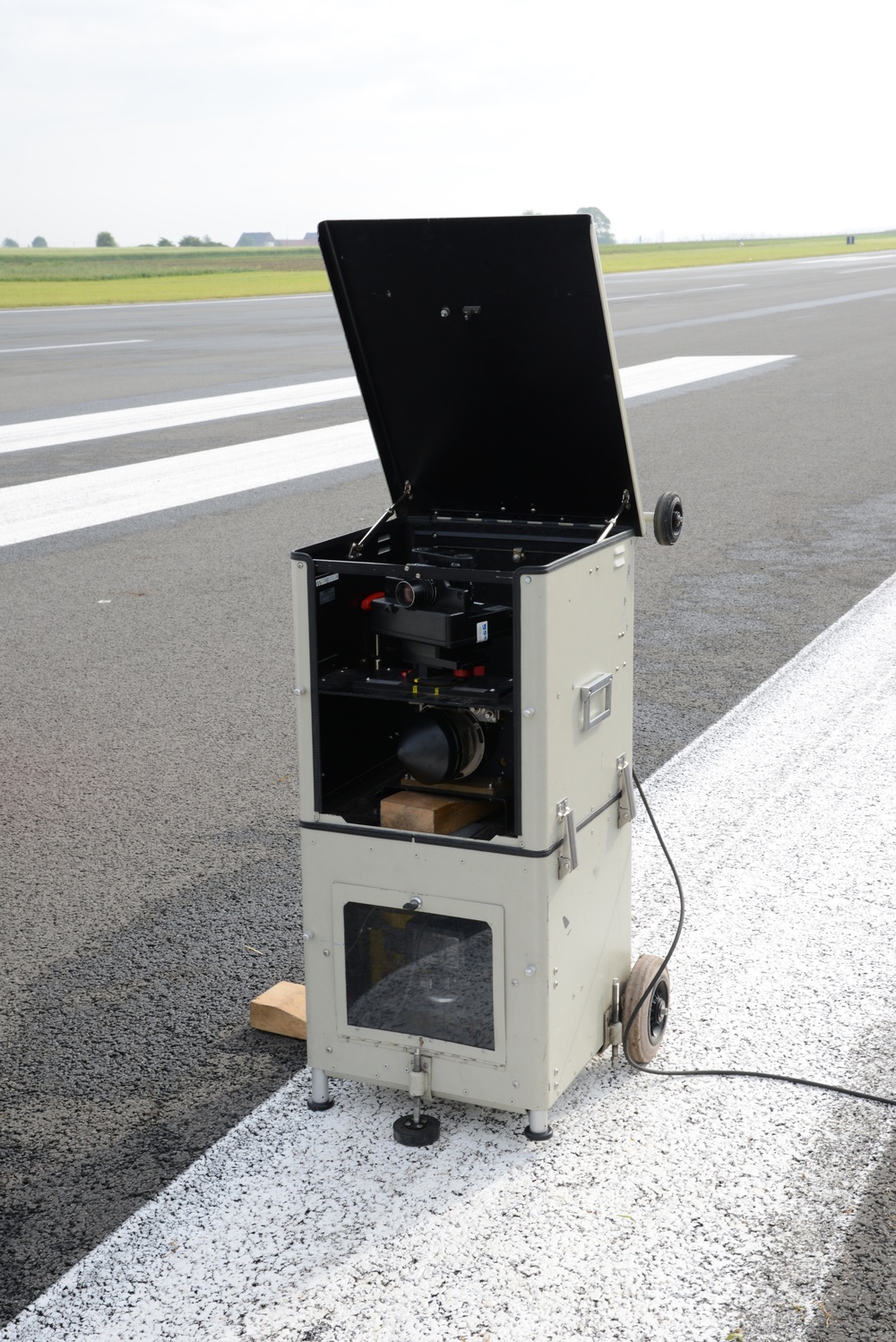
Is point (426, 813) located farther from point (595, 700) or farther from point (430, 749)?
point (595, 700)

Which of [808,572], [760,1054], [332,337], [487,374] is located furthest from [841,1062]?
[332,337]

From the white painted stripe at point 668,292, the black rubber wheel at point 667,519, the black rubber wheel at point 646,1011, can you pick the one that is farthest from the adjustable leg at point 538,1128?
the white painted stripe at point 668,292

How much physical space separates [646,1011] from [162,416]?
50.3 ft

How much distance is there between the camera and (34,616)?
818 centimetres

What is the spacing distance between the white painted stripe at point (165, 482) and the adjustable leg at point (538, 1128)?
8.34 meters

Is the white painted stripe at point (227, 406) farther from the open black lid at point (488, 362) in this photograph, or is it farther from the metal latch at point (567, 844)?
the metal latch at point (567, 844)

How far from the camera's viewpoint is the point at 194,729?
6.05 m

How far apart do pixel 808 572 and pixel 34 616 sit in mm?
4885

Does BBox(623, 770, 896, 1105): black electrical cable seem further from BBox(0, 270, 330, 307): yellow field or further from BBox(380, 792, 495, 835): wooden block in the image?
BBox(0, 270, 330, 307): yellow field

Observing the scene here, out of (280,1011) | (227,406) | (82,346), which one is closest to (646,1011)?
(280,1011)

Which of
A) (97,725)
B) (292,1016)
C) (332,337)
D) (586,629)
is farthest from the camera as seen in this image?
(332,337)

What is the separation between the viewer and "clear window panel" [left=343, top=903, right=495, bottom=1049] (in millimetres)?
3010

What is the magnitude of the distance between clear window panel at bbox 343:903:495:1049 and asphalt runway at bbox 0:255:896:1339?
0.45 metres

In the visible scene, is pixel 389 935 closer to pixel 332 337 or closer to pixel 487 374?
pixel 487 374
